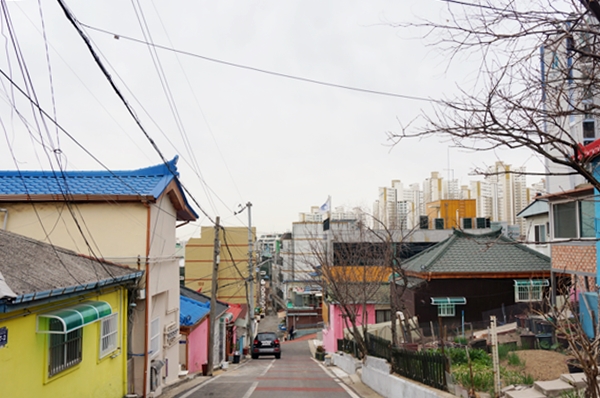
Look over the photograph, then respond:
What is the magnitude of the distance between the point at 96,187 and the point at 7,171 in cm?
265

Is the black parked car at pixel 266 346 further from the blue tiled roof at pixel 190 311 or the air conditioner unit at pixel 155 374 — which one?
the air conditioner unit at pixel 155 374

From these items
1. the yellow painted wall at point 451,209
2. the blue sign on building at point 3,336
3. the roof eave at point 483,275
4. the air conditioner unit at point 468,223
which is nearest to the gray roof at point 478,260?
the roof eave at point 483,275

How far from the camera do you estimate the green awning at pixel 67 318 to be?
7332 mm

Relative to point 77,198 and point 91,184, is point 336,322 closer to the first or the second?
point 91,184

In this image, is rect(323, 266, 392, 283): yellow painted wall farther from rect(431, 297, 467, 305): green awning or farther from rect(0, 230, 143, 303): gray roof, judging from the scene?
rect(0, 230, 143, 303): gray roof

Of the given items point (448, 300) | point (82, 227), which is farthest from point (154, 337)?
point (448, 300)

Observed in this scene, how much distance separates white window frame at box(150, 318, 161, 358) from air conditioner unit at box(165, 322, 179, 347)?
0.78 m

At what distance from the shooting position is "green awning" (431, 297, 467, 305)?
2303cm

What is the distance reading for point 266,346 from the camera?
108 feet

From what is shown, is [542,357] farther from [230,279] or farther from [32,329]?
[230,279]

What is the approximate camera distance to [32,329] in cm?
712

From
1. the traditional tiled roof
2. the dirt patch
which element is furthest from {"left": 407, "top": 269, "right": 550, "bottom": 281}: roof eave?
the traditional tiled roof

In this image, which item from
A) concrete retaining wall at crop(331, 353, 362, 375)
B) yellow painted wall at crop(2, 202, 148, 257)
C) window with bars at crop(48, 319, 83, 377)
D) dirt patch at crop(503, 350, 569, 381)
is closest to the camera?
window with bars at crop(48, 319, 83, 377)

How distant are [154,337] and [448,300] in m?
13.9
